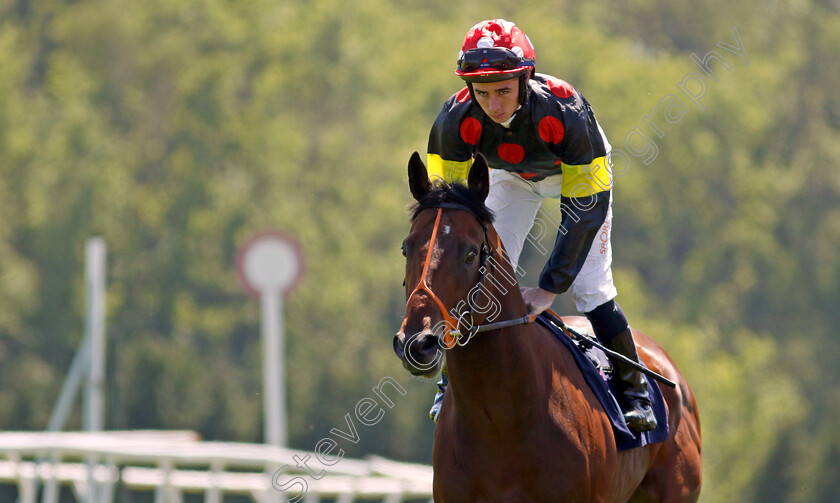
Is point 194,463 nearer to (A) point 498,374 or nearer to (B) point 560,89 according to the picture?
(A) point 498,374

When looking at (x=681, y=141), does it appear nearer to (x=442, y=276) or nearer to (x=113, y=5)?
(x=113, y=5)

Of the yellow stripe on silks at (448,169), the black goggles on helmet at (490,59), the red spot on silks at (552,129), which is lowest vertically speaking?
the yellow stripe on silks at (448,169)

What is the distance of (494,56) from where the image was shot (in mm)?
4820

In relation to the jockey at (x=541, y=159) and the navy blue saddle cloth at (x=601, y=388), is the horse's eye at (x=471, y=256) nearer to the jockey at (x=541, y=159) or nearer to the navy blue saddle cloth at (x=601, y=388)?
the jockey at (x=541, y=159)

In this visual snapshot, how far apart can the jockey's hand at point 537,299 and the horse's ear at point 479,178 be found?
1.64 feet

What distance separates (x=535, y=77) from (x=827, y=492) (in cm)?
1771

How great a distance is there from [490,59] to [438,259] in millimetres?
1022

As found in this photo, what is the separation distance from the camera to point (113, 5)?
3044cm

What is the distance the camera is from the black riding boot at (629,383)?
5.45m

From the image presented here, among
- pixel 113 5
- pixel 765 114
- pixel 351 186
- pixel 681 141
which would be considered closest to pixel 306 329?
pixel 351 186

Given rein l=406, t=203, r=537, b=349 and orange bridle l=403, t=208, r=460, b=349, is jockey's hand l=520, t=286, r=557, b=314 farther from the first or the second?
orange bridle l=403, t=208, r=460, b=349

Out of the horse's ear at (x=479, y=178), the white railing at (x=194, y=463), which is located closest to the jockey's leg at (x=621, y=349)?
the horse's ear at (x=479, y=178)

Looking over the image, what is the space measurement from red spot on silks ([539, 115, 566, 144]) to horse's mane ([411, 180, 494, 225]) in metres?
0.60

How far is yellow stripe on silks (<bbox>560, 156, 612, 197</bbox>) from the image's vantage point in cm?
502
